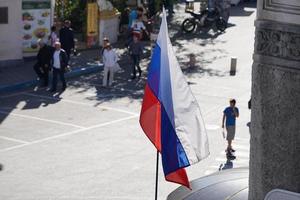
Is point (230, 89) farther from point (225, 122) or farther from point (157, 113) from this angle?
point (157, 113)

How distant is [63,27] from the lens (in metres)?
27.2

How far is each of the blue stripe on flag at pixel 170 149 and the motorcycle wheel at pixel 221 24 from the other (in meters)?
26.8

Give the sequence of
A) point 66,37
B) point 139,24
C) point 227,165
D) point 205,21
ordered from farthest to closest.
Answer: point 205,21, point 139,24, point 66,37, point 227,165

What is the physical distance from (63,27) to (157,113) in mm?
18936

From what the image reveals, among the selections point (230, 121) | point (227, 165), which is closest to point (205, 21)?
point (230, 121)

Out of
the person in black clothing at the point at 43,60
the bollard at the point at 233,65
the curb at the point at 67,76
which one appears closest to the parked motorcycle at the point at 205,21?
the bollard at the point at 233,65

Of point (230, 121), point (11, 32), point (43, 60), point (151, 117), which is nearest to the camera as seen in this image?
point (151, 117)

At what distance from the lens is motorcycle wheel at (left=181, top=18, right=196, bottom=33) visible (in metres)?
34.5

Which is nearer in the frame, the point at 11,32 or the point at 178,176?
the point at 178,176

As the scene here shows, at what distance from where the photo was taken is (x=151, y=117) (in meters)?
8.76

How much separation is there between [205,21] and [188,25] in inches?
38.2

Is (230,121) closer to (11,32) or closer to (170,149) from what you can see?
(170,149)

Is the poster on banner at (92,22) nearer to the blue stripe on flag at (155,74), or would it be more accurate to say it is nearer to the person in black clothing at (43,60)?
the person in black clothing at (43,60)

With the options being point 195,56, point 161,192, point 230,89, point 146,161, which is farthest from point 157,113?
point 195,56
